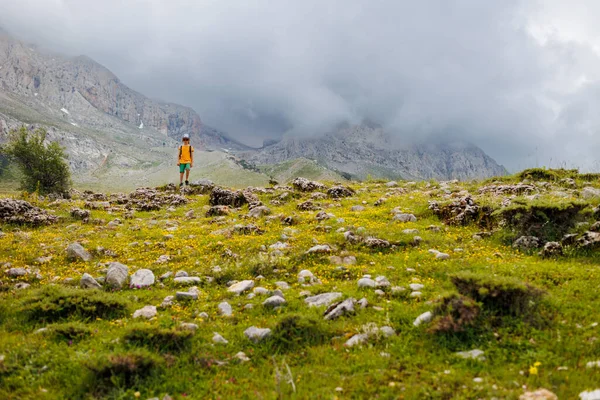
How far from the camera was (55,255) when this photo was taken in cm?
1252

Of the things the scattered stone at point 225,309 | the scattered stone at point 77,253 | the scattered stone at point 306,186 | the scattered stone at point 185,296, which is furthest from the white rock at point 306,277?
the scattered stone at point 306,186

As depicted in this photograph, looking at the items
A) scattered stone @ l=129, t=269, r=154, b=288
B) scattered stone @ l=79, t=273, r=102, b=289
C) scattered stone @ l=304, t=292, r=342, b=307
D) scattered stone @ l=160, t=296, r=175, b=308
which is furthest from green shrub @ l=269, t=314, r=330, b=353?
scattered stone @ l=79, t=273, r=102, b=289

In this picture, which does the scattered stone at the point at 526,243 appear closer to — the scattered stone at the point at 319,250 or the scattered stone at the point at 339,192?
the scattered stone at the point at 319,250

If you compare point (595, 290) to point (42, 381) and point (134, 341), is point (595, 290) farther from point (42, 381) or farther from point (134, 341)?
point (42, 381)

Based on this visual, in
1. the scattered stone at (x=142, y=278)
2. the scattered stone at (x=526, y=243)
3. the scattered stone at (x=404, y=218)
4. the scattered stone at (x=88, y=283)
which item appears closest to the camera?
the scattered stone at (x=88, y=283)

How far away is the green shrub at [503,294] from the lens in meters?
Result: 6.70

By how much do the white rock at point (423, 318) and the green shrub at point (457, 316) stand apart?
0.23 metres

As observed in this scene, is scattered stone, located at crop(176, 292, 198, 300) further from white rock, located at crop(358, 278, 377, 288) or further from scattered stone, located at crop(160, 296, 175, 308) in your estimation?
white rock, located at crop(358, 278, 377, 288)

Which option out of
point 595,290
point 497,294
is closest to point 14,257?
point 497,294

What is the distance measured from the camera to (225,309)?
8383 mm

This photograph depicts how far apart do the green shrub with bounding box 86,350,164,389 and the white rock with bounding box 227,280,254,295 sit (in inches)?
142

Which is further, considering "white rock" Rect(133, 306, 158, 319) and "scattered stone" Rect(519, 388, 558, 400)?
"white rock" Rect(133, 306, 158, 319)

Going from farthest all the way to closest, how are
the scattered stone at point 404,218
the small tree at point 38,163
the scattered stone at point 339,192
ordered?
the small tree at point 38,163, the scattered stone at point 339,192, the scattered stone at point 404,218

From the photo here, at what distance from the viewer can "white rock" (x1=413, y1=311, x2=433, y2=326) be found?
7012 mm
